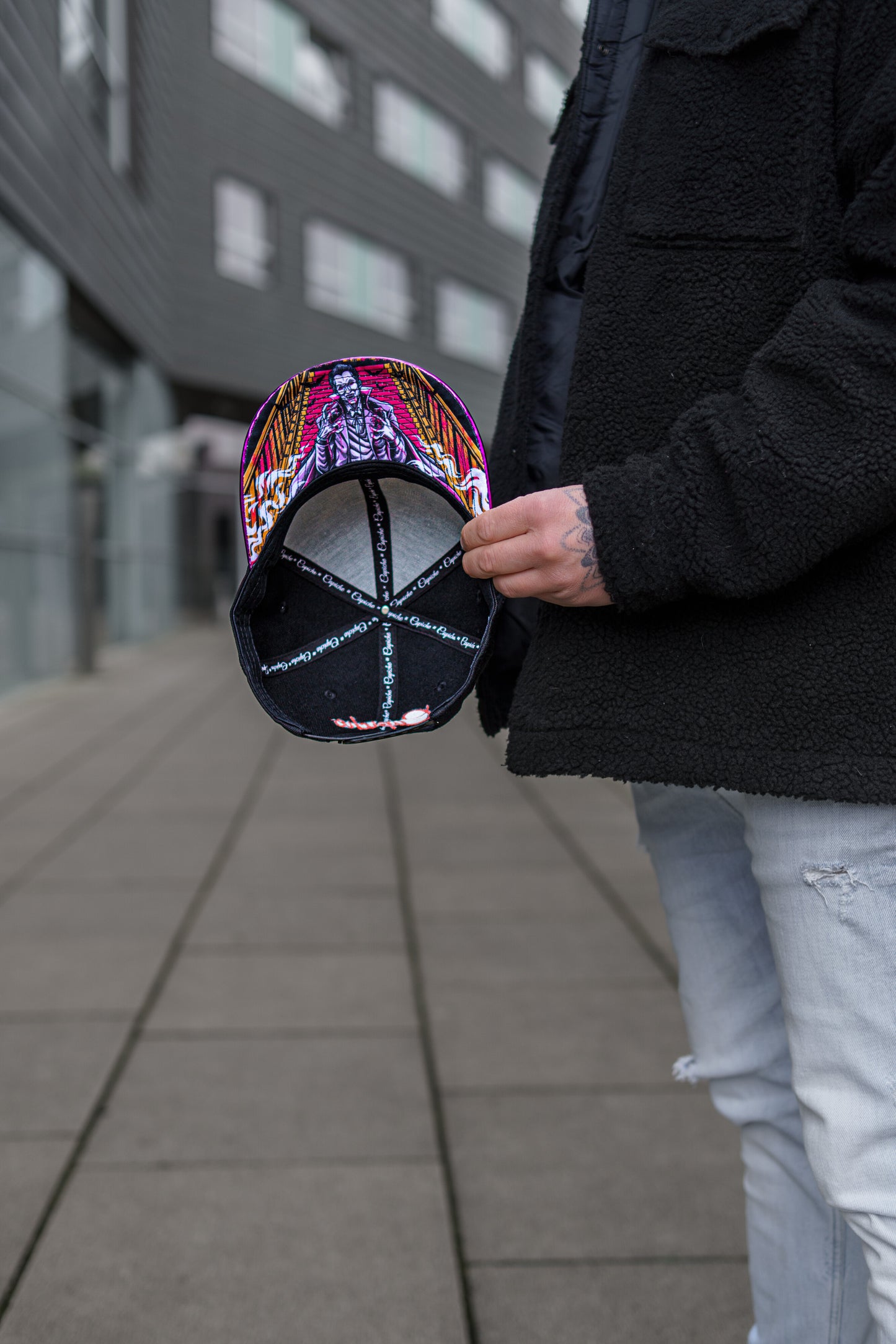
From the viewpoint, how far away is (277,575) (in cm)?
130

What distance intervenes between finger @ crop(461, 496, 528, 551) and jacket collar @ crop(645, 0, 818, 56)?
431mm

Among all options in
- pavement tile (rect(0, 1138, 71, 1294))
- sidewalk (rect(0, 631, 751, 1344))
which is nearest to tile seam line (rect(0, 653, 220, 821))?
sidewalk (rect(0, 631, 751, 1344))

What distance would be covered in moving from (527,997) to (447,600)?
2286mm

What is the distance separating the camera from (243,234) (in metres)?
19.1

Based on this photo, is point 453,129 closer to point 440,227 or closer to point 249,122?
point 440,227

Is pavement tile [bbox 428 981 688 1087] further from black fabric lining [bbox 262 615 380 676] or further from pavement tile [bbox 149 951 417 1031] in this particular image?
black fabric lining [bbox 262 615 380 676]

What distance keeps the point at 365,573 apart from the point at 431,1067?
1.91 m

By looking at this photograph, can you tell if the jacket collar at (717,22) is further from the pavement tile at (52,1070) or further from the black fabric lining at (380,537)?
the pavement tile at (52,1070)

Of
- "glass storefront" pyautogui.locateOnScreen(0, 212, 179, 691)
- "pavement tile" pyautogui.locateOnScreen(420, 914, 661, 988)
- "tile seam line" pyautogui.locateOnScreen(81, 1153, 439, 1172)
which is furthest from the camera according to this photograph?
"glass storefront" pyautogui.locateOnScreen(0, 212, 179, 691)

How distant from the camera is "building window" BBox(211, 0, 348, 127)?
1823 centimetres

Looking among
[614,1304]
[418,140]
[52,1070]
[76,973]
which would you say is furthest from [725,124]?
[418,140]

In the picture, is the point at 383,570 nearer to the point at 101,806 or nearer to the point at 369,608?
the point at 369,608

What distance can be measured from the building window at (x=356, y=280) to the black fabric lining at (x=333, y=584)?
65.7ft

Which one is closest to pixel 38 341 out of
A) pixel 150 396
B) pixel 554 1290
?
pixel 150 396
